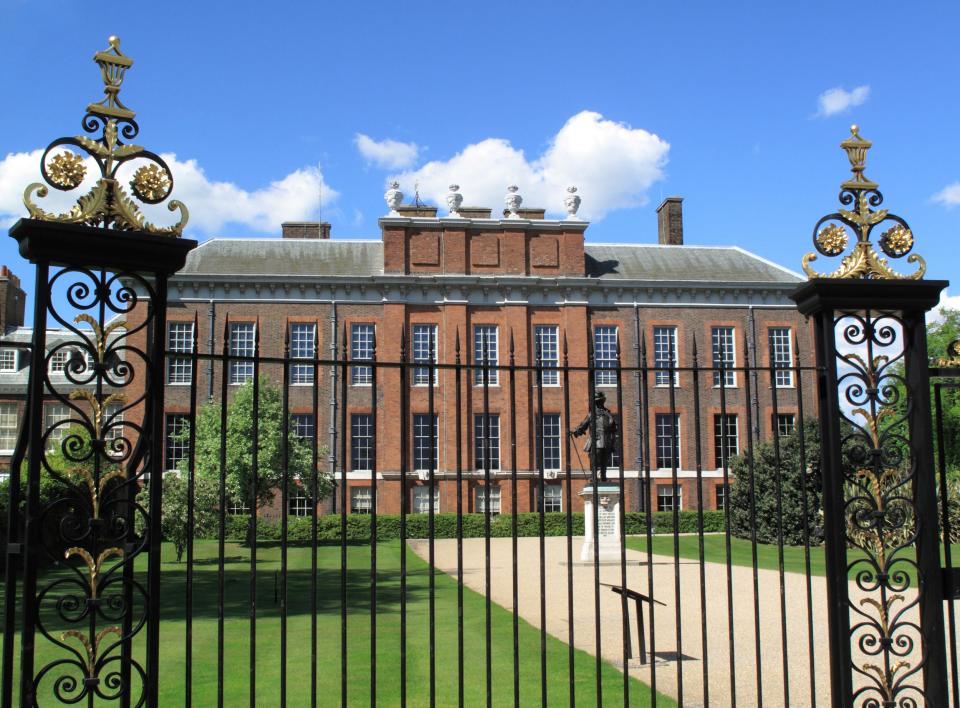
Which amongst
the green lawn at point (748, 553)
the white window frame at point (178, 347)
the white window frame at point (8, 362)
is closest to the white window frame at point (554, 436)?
the green lawn at point (748, 553)

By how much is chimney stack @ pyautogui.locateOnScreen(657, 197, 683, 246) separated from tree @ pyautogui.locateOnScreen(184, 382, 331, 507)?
21.0 meters

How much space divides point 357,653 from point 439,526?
67.8 feet

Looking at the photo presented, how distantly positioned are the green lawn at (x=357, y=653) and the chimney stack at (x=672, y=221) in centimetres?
2790

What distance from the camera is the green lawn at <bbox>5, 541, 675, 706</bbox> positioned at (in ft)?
26.1

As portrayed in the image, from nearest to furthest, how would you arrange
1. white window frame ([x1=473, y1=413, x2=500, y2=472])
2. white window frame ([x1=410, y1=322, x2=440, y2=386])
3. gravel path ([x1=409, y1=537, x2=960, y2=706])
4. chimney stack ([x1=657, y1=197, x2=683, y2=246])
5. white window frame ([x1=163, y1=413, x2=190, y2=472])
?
gravel path ([x1=409, y1=537, x2=960, y2=706])
white window frame ([x1=163, y1=413, x2=190, y2=472])
white window frame ([x1=473, y1=413, x2=500, y2=472])
white window frame ([x1=410, y1=322, x2=440, y2=386])
chimney stack ([x1=657, y1=197, x2=683, y2=246])

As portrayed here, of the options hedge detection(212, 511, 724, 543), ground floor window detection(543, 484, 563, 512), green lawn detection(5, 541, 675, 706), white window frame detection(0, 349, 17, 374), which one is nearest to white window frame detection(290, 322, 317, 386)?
hedge detection(212, 511, 724, 543)

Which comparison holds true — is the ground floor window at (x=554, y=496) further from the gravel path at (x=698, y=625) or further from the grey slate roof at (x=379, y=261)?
the gravel path at (x=698, y=625)

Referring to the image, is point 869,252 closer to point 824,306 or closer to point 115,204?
point 824,306

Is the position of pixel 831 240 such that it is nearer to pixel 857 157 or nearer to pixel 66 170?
pixel 857 157

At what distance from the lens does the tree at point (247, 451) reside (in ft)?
77.5

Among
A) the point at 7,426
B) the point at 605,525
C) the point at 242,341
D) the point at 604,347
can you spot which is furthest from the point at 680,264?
the point at 7,426

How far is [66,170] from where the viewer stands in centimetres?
404

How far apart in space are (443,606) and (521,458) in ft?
69.4

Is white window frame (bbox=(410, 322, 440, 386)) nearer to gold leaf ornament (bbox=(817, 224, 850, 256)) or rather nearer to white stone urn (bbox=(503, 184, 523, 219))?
white stone urn (bbox=(503, 184, 523, 219))
